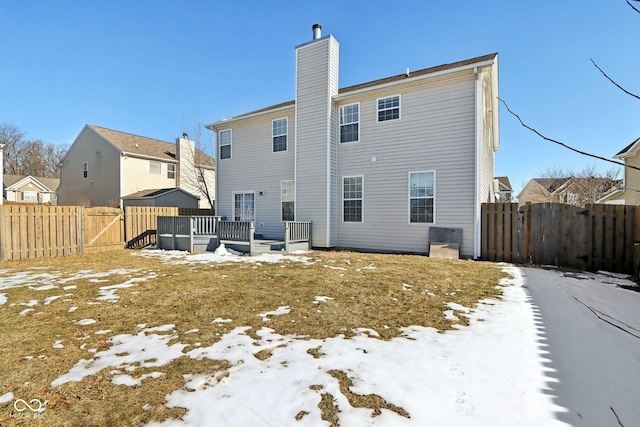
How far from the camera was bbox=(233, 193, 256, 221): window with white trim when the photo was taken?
1391 centimetres

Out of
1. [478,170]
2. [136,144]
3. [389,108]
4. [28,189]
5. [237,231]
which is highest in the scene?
[136,144]

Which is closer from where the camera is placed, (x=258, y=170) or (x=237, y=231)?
(x=237, y=231)

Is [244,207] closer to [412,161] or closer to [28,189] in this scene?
[412,161]

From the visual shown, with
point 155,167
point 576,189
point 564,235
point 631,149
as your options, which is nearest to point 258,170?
point 564,235

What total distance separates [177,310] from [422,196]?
842 cm

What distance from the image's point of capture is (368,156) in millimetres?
11359

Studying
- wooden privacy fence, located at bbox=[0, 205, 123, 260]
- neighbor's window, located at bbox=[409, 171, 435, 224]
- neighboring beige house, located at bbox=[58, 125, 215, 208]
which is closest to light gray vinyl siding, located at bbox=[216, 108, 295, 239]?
wooden privacy fence, located at bbox=[0, 205, 123, 260]

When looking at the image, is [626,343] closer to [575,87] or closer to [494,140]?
[575,87]

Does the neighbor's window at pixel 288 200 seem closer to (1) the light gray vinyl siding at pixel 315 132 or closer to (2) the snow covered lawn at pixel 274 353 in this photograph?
(1) the light gray vinyl siding at pixel 315 132

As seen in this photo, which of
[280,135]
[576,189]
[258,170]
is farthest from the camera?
[576,189]

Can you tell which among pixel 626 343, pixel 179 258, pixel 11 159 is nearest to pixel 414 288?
pixel 626 343

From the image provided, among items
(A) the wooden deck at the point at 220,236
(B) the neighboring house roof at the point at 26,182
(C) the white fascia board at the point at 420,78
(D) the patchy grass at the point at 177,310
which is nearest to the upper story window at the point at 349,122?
(C) the white fascia board at the point at 420,78

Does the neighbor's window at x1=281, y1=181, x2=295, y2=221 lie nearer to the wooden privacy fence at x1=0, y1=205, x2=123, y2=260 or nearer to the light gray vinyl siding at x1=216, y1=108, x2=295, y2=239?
the light gray vinyl siding at x1=216, y1=108, x2=295, y2=239

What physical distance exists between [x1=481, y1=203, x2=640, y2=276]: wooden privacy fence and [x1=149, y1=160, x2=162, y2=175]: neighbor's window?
75.9 ft
